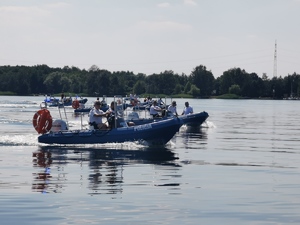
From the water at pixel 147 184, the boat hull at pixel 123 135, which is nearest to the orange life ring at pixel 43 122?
the boat hull at pixel 123 135

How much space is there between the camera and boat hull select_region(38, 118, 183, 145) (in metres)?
29.7

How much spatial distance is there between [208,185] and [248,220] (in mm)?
4530

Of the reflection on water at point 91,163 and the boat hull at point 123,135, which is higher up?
the boat hull at point 123,135

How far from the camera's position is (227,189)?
18.6 m

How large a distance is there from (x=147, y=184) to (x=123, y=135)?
10501mm

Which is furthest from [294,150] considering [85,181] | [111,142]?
[85,181]

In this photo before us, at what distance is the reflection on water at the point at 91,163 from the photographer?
1894 centimetres

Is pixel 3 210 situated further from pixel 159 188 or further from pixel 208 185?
pixel 208 185

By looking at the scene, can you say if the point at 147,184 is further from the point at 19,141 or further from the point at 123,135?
the point at 19,141

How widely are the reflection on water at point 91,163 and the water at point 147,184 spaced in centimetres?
3

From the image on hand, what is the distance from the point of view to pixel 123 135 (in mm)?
29719

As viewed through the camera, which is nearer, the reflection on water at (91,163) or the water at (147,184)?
the water at (147,184)

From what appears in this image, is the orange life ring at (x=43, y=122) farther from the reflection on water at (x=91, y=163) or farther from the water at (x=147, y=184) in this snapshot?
the reflection on water at (x=91, y=163)

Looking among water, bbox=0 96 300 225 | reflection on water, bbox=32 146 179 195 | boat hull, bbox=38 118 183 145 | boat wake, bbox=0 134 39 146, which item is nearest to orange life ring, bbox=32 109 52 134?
boat hull, bbox=38 118 183 145
